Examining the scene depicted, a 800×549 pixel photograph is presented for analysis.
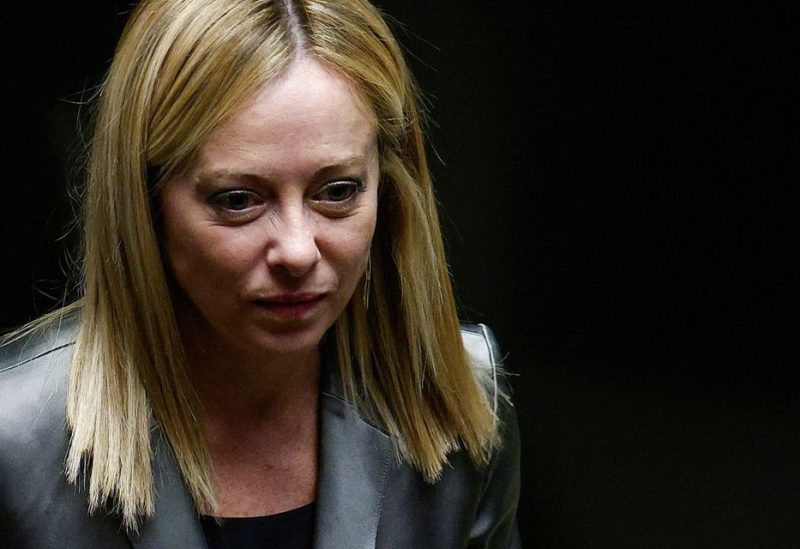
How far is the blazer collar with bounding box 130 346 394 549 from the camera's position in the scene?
171 cm

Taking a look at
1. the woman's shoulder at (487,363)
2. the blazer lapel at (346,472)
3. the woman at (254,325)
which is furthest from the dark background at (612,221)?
the blazer lapel at (346,472)

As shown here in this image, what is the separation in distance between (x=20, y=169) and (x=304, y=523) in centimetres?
79

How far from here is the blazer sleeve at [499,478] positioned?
6.61 ft

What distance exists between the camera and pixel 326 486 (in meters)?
1.84

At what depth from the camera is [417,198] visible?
5.96 feet

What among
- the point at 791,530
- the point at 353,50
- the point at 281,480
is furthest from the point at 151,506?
the point at 791,530

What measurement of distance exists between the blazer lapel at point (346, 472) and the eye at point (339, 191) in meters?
0.36

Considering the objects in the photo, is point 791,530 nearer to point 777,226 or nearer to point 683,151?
point 777,226

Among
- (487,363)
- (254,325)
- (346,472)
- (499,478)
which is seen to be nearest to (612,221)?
(487,363)

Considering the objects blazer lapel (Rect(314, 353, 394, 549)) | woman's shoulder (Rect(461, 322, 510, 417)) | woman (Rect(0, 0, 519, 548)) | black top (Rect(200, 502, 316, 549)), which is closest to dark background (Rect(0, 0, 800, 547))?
woman's shoulder (Rect(461, 322, 510, 417))

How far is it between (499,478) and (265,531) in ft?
1.39

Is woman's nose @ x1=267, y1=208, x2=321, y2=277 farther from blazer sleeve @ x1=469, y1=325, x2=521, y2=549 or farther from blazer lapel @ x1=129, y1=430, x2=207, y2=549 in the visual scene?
blazer sleeve @ x1=469, y1=325, x2=521, y2=549

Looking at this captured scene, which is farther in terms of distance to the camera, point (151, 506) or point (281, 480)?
point (281, 480)

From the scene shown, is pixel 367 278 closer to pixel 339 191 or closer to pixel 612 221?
pixel 339 191
